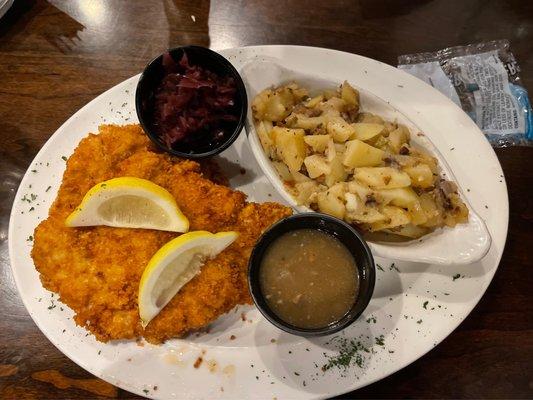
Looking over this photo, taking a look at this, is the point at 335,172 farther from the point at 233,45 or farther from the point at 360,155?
the point at 233,45

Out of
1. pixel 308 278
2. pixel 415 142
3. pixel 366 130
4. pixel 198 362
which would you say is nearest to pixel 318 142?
pixel 366 130

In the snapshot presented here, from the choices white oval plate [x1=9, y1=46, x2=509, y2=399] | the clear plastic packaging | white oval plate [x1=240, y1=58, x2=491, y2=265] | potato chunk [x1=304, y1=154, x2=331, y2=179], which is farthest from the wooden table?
potato chunk [x1=304, y1=154, x2=331, y2=179]

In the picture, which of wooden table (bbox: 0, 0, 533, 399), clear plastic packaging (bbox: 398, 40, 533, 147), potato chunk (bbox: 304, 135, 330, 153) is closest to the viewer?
potato chunk (bbox: 304, 135, 330, 153)

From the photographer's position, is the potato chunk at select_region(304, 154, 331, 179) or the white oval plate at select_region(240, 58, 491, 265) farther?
the potato chunk at select_region(304, 154, 331, 179)

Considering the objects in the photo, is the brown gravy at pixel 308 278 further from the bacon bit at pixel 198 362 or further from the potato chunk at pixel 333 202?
the bacon bit at pixel 198 362

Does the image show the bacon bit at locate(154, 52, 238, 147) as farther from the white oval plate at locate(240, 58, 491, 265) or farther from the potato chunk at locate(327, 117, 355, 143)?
the potato chunk at locate(327, 117, 355, 143)
